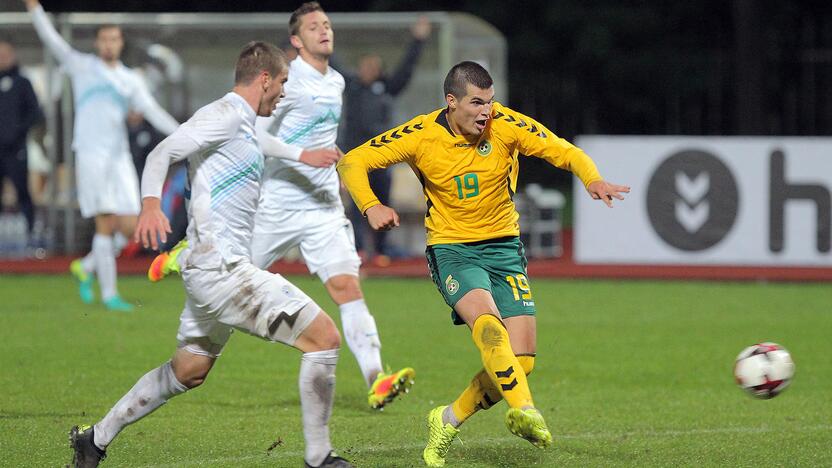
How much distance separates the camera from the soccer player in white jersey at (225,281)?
618 centimetres

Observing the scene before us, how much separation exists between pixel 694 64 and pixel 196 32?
56.9 feet

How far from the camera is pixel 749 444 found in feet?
24.3

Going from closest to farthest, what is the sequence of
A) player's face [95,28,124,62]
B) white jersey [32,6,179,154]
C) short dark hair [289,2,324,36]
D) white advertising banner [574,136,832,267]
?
1. short dark hair [289,2,324,36]
2. player's face [95,28,124,62]
3. white jersey [32,6,179,154]
4. white advertising banner [574,136,832,267]

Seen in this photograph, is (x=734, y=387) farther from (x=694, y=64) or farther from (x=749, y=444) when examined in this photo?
(x=694, y=64)

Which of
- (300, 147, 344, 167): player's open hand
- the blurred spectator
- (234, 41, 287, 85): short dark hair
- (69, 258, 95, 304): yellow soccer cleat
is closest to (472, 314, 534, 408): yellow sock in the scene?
(300, 147, 344, 167): player's open hand

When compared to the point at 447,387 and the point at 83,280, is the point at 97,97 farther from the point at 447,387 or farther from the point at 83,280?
the point at 447,387

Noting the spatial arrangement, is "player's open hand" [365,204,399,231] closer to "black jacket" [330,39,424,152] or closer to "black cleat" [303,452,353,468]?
"black cleat" [303,452,353,468]

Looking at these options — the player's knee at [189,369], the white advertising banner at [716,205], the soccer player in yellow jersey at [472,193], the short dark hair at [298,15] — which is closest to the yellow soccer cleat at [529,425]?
the soccer player in yellow jersey at [472,193]

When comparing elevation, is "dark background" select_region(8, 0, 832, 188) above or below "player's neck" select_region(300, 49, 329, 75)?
above

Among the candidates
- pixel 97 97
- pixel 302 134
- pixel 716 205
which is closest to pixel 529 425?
pixel 302 134

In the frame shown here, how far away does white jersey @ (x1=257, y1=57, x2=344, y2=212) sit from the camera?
897cm

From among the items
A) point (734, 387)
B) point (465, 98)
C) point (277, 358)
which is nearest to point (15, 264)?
point (277, 358)

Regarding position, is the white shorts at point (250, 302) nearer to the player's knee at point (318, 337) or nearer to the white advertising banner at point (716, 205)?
the player's knee at point (318, 337)

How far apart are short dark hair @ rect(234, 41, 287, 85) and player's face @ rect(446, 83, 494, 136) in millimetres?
898
